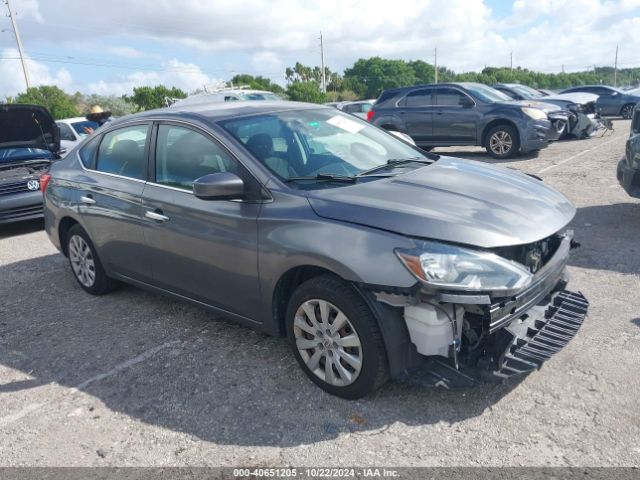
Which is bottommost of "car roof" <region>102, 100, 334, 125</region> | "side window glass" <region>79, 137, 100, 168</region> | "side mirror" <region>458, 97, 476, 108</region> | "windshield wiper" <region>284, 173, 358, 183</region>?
"side mirror" <region>458, 97, 476, 108</region>

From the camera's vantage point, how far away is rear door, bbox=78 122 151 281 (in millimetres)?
4383

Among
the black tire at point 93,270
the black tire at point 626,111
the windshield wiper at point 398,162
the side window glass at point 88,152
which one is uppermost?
the side window glass at point 88,152

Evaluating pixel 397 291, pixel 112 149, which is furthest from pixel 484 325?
pixel 112 149

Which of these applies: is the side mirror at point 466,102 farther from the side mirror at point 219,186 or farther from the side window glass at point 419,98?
the side mirror at point 219,186

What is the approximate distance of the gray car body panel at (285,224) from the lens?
2.98 m

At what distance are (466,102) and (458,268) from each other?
10508 mm

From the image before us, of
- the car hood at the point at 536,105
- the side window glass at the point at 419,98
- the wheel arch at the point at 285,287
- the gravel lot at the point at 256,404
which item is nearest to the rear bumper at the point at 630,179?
the gravel lot at the point at 256,404

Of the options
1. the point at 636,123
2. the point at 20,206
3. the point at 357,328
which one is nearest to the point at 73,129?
the point at 20,206

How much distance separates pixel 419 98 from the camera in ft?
43.4

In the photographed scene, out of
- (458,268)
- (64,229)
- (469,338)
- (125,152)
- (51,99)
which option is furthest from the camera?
(51,99)

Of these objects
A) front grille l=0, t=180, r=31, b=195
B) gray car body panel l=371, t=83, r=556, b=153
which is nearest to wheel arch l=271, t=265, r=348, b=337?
front grille l=0, t=180, r=31, b=195

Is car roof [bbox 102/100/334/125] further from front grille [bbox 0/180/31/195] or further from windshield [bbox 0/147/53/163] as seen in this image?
windshield [bbox 0/147/53/163]

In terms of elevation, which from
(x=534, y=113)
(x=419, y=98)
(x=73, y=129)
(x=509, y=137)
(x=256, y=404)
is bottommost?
(x=256, y=404)

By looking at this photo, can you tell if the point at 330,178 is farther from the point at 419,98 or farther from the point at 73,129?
the point at 419,98
